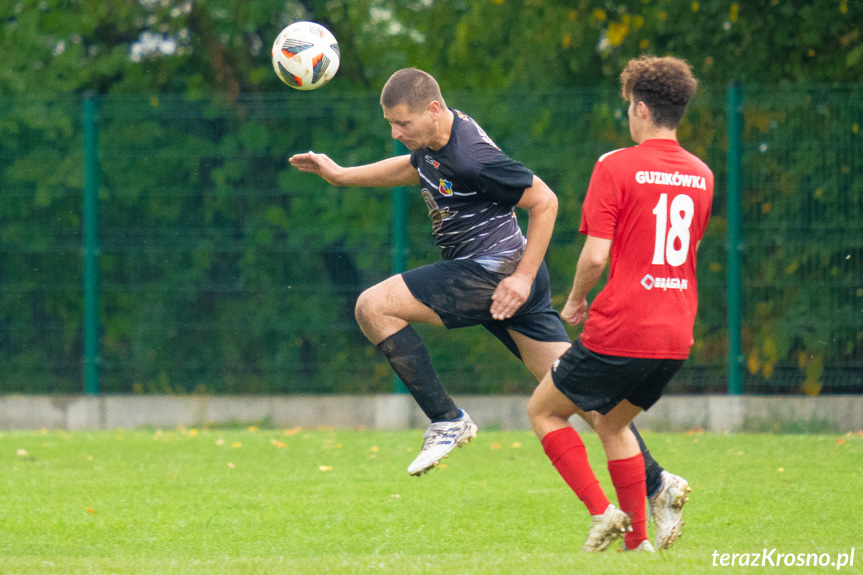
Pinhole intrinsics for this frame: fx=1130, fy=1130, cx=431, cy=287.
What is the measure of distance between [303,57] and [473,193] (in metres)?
1.53

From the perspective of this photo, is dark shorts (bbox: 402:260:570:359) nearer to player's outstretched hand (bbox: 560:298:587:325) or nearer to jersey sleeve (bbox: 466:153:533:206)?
jersey sleeve (bbox: 466:153:533:206)

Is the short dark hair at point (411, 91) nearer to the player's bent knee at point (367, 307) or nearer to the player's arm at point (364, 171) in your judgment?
the player's arm at point (364, 171)

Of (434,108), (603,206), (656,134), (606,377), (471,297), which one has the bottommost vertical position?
(606,377)

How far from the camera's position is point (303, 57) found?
612cm

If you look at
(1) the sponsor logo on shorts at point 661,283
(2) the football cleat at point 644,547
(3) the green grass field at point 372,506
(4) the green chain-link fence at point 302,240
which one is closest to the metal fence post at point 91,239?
(4) the green chain-link fence at point 302,240

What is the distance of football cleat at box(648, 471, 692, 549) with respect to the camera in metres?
5.05

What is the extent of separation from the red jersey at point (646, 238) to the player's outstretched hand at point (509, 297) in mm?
602

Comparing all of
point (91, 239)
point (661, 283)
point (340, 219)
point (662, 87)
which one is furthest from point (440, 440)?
point (91, 239)

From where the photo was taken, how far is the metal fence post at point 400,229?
10.1 metres

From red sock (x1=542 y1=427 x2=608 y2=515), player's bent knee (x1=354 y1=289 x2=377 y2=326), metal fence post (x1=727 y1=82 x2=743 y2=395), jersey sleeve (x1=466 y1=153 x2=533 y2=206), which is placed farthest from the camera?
metal fence post (x1=727 y1=82 x2=743 y2=395)

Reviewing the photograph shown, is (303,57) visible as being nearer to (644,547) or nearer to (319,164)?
(319,164)

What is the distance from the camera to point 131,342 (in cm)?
1045

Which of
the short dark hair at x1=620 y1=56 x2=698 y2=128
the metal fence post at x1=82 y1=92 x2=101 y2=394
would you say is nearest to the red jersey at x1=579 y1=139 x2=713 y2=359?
the short dark hair at x1=620 y1=56 x2=698 y2=128

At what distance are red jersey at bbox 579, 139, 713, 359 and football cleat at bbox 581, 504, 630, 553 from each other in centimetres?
71
